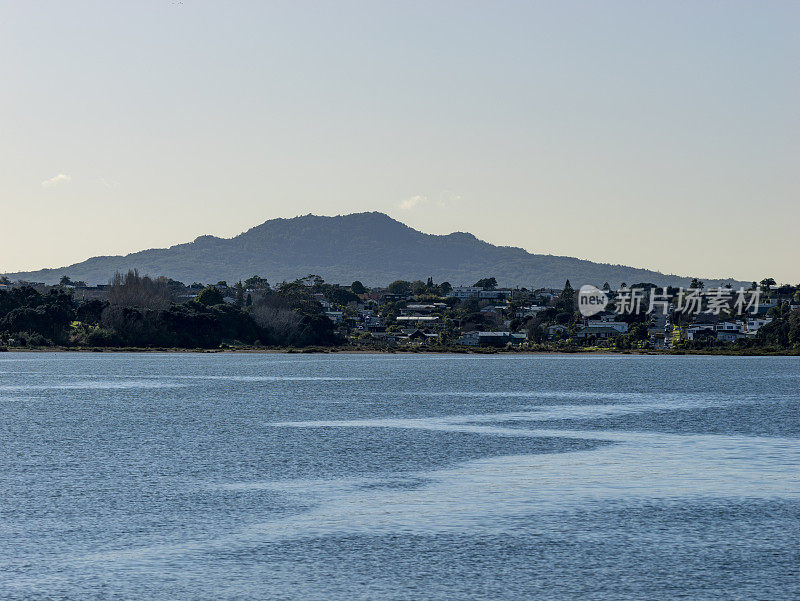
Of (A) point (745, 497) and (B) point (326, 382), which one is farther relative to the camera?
(B) point (326, 382)

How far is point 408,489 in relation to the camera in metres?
40.0

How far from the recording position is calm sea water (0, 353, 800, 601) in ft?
85.5

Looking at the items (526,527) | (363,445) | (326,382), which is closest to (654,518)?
(526,527)

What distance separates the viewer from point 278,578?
26094mm

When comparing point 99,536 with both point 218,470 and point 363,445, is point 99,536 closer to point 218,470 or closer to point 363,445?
point 218,470

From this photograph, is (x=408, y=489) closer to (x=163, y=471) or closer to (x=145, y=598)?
(x=163, y=471)

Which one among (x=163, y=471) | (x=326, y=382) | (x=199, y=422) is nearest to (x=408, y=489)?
(x=163, y=471)

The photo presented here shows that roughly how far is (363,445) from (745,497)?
23.5 metres

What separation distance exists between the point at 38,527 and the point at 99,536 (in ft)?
8.53

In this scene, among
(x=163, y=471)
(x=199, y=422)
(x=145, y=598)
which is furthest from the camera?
(x=199, y=422)

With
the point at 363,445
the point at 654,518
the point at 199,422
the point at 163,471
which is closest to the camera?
the point at 654,518

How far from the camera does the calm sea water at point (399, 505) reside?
26.1 m

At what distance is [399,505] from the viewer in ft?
119

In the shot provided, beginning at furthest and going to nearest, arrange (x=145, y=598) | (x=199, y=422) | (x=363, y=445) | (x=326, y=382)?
(x=326, y=382)
(x=199, y=422)
(x=363, y=445)
(x=145, y=598)
